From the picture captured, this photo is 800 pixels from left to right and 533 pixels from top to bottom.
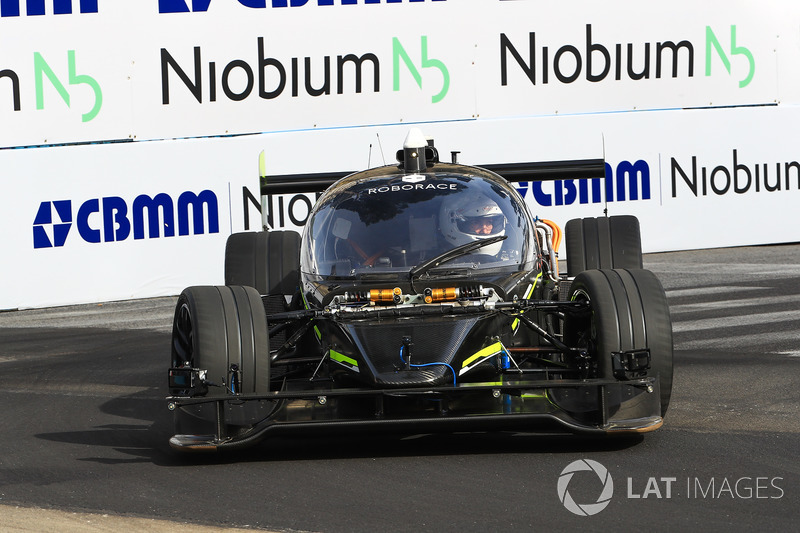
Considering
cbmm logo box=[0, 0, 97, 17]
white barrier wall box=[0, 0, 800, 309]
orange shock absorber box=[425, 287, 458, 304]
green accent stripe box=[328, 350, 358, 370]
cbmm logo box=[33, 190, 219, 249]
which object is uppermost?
cbmm logo box=[0, 0, 97, 17]

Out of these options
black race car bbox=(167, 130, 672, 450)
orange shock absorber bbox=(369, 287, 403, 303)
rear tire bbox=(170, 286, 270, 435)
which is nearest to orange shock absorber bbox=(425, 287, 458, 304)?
black race car bbox=(167, 130, 672, 450)

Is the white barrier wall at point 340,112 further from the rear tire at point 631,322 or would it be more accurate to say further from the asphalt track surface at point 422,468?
the rear tire at point 631,322

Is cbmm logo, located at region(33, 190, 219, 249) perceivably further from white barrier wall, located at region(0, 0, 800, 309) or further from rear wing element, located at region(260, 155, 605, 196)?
rear wing element, located at region(260, 155, 605, 196)

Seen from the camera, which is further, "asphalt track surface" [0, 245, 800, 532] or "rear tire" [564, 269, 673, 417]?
"rear tire" [564, 269, 673, 417]

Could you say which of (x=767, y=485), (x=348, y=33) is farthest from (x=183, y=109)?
(x=767, y=485)

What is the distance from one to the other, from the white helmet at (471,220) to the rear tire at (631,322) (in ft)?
3.47

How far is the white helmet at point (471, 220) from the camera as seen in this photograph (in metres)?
8.18

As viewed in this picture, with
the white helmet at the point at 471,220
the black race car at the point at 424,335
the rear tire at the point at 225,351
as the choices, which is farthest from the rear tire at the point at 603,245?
the rear tire at the point at 225,351

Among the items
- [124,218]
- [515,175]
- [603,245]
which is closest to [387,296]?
[603,245]

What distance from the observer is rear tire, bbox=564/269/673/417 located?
23.1 ft

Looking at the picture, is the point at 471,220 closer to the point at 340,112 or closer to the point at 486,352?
the point at 486,352

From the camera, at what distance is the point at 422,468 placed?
6.55m

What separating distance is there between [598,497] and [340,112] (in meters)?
11.2

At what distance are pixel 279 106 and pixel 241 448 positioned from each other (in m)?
9.82
